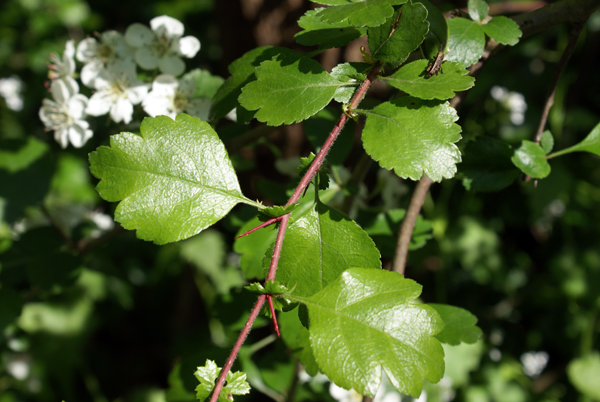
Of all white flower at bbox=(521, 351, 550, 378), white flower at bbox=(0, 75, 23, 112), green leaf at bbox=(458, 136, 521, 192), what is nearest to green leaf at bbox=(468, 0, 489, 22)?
green leaf at bbox=(458, 136, 521, 192)

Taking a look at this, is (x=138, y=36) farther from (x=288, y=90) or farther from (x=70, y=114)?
(x=288, y=90)

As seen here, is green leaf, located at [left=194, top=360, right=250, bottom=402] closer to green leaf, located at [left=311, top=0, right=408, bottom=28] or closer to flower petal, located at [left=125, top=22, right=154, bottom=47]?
→ green leaf, located at [left=311, top=0, right=408, bottom=28]

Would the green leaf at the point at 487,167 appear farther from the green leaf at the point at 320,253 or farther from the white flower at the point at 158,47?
the white flower at the point at 158,47

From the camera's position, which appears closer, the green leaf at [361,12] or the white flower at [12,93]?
the green leaf at [361,12]

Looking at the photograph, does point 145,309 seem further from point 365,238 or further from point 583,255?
point 365,238

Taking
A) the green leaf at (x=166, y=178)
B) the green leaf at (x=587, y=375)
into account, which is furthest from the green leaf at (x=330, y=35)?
the green leaf at (x=587, y=375)

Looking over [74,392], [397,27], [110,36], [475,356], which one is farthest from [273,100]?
[74,392]
